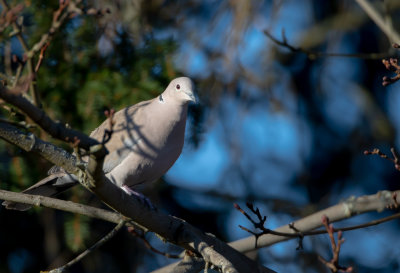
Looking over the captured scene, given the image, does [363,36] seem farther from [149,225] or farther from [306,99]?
[149,225]

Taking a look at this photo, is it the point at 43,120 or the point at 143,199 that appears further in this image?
the point at 143,199

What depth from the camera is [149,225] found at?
2785 millimetres

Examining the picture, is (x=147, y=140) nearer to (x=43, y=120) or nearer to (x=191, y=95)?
(x=191, y=95)

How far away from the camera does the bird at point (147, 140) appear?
3.00 metres

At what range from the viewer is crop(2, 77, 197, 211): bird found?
3000mm

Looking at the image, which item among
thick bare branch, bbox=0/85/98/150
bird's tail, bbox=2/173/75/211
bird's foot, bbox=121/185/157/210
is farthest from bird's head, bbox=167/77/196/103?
thick bare branch, bbox=0/85/98/150

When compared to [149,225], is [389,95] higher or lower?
higher

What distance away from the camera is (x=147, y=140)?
3.01m

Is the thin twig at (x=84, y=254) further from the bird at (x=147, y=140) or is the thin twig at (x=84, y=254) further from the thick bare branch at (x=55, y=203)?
the bird at (x=147, y=140)

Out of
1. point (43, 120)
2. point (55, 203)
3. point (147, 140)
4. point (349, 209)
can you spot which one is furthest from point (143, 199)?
point (43, 120)

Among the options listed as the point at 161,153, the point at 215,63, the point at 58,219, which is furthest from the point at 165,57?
the point at 58,219

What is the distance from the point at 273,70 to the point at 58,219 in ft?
7.11

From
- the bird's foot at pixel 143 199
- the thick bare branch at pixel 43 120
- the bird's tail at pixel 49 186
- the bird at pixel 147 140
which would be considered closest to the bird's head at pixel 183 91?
the bird at pixel 147 140

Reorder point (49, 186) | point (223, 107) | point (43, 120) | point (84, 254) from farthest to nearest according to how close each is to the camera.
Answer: point (223, 107) → point (49, 186) → point (84, 254) → point (43, 120)
